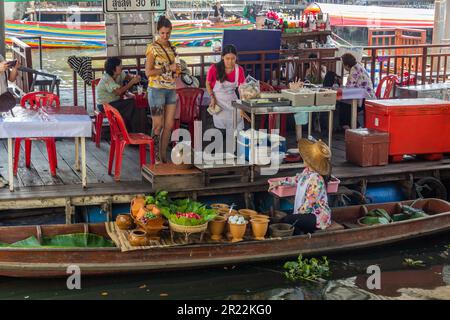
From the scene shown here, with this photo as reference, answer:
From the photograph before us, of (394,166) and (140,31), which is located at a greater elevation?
(140,31)

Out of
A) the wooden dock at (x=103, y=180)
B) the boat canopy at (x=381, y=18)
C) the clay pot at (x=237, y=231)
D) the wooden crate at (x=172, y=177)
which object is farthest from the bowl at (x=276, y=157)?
the boat canopy at (x=381, y=18)

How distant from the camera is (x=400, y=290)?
7.80 meters

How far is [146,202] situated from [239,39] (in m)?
4.50

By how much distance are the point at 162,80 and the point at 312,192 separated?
2.41 meters

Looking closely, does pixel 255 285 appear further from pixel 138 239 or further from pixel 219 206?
pixel 138 239

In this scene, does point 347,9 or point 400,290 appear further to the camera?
point 347,9

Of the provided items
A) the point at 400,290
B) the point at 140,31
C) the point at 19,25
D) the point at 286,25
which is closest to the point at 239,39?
the point at 140,31

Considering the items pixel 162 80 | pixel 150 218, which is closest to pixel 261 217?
pixel 150 218

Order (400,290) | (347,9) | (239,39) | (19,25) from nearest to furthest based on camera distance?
(400,290), (239,39), (19,25), (347,9)

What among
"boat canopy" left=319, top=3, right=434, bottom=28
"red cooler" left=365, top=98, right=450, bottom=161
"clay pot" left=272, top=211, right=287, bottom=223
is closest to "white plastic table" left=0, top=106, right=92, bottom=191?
"clay pot" left=272, top=211, right=287, bottom=223

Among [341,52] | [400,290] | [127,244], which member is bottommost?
[400,290]

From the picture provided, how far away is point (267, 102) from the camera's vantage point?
908 centimetres

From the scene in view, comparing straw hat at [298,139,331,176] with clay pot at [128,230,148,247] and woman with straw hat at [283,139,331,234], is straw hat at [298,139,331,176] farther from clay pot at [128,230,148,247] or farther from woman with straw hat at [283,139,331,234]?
clay pot at [128,230,148,247]
